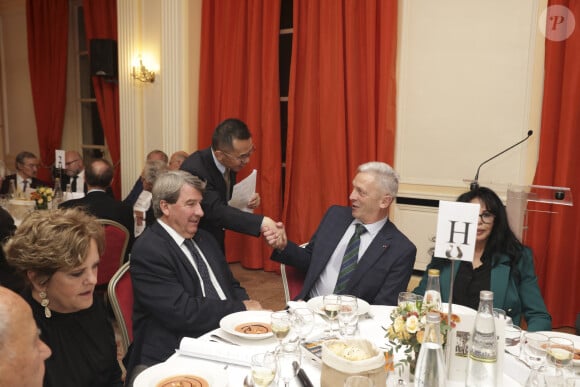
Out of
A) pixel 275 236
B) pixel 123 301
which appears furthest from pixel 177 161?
pixel 123 301

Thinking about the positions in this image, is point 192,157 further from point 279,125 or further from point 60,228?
point 279,125

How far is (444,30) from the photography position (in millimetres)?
4441

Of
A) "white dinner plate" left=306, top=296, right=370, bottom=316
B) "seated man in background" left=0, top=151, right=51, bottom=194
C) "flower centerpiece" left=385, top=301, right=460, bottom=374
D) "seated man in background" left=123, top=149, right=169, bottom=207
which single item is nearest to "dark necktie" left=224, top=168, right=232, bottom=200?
"seated man in background" left=123, top=149, right=169, bottom=207

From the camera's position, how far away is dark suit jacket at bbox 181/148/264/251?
9.86 feet

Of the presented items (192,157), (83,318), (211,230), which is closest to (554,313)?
(211,230)

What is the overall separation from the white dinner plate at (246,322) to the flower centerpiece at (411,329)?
57 cm

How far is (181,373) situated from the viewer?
1.50 meters

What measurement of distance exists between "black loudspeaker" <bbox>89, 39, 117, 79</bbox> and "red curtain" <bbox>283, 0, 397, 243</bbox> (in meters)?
2.68

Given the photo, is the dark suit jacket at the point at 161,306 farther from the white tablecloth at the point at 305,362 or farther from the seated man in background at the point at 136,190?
the seated man in background at the point at 136,190

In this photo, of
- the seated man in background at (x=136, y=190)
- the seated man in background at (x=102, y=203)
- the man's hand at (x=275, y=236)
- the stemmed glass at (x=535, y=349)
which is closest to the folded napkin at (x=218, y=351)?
the stemmed glass at (x=535, y=349)

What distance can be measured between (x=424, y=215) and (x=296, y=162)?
1.47 meters

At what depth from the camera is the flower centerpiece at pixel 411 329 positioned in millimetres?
1274

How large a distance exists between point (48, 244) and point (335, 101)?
145 inches

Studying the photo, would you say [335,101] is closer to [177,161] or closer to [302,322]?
[177,161]
